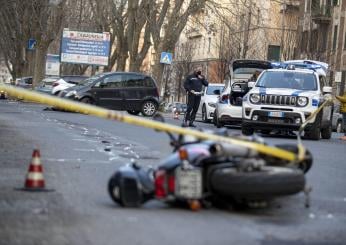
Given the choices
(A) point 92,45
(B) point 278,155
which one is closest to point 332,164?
(B) point 278,155

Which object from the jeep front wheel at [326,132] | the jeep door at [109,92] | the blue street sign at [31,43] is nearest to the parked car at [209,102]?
the jeep door at [109,92]

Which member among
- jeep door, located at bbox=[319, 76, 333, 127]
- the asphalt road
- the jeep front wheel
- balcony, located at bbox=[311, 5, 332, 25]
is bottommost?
the jeep front wheel

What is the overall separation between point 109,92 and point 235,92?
8.53 m

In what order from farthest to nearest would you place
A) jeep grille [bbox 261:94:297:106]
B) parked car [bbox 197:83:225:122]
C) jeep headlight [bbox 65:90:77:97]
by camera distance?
parked car [bbox 197:83:225:122] < jeep headlight [bbox 65:90:77:97] < jeep grille [bbox 261:94:297:106]

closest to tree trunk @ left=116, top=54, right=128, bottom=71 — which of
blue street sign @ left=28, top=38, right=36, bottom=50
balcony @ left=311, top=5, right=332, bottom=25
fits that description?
blue street sign @ left=28, top=38, right=36, bottom=50

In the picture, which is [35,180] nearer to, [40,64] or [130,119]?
[130,119]

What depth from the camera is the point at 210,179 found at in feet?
29.5

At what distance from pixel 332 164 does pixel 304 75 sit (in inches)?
350

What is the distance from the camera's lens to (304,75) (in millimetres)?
24578

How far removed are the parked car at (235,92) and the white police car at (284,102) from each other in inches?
114

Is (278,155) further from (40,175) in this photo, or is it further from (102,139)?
(102,139)

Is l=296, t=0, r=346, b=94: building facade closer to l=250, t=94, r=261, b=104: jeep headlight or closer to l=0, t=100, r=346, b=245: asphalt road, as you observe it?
l=250, t=94, r=261, b=104: jeep headlight

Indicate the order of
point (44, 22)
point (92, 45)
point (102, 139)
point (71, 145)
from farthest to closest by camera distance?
point (44, 22)
point (92, 45)
point (102, 139)
point (71, 145)

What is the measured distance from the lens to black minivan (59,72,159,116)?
35.0 metres
